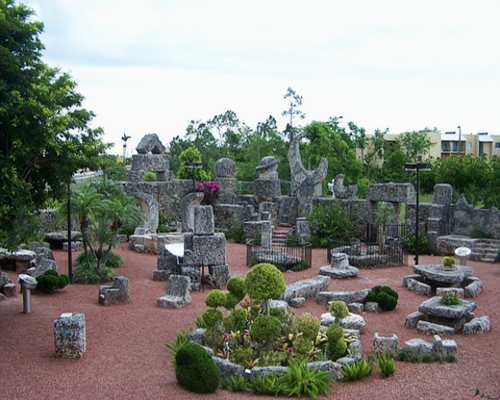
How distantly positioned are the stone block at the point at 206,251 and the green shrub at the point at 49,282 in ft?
12.5

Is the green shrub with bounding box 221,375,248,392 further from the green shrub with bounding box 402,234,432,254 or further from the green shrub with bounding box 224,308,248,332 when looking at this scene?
the green shrub with bounding box 402,234,432,254

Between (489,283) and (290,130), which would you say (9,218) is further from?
(290,130)

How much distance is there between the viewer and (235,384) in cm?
1070

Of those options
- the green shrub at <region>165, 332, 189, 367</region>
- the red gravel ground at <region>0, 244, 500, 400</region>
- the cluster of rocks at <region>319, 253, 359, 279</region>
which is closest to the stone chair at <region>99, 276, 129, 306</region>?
the red gravel ground at <region>0, 244, 500, 400</region>

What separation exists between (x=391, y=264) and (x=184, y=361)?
13.2 m

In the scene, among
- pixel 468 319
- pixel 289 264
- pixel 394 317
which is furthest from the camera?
pixel 289 264

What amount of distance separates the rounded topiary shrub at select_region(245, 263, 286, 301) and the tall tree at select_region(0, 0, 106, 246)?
4.58 metres

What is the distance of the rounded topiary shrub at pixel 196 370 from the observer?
1027cm

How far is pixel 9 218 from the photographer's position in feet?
40.9

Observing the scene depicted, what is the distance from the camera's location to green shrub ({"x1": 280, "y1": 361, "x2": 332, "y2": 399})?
1039cm

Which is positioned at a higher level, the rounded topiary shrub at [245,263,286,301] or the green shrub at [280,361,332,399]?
the rounded topiary shrub at [245,263,286,301]

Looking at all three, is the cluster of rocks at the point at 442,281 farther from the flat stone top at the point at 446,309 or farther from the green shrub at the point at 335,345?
the green shrub at the point at 335,345

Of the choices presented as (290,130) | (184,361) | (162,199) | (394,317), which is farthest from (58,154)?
(290,130)

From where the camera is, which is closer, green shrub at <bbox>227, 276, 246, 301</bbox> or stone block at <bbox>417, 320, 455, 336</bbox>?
green shrub at <bbox>227, 276, 246, 301</bbox>
